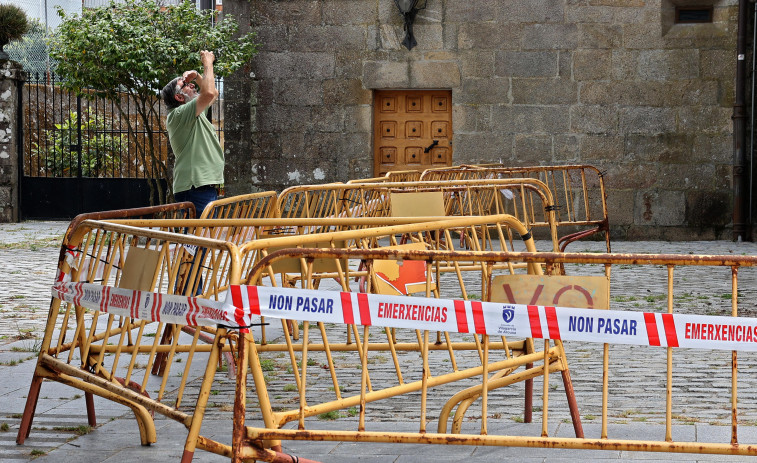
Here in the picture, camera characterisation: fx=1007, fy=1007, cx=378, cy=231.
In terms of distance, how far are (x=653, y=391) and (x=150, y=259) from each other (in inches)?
121

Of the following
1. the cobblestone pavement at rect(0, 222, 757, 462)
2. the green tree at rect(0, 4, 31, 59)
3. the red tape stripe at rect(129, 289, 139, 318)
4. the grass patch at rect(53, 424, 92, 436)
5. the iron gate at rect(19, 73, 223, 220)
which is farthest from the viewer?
the iron gate at rect(19, 73, 223, 220)

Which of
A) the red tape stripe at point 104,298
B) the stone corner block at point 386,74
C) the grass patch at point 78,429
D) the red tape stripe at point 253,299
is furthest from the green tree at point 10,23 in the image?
the red tape stripe at point 253,299

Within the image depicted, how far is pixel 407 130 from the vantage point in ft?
51.9

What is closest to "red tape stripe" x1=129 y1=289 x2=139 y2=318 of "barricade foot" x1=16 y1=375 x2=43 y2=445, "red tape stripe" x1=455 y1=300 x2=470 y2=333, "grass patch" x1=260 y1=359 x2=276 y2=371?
"barricade foot" x1=16 y1=375 x2=43 y2=445

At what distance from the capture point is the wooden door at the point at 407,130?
1574 cm

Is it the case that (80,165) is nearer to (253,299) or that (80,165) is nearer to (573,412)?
(573,412)

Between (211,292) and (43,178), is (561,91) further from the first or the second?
(211,292)

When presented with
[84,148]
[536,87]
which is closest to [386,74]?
[536,87]

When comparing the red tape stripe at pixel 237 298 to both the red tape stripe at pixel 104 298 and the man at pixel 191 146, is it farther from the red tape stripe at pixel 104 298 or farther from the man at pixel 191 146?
the man at pixel 191 146

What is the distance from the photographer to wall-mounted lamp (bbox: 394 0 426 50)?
1520 cm

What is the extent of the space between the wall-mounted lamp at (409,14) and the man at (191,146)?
26.2 ft

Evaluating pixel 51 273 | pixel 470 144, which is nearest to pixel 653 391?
pixel 51 273

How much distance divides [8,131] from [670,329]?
17223 mm

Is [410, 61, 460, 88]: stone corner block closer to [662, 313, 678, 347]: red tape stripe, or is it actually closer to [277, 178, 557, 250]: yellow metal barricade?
[277, 178, 557, 250]: yellow metal barricade
